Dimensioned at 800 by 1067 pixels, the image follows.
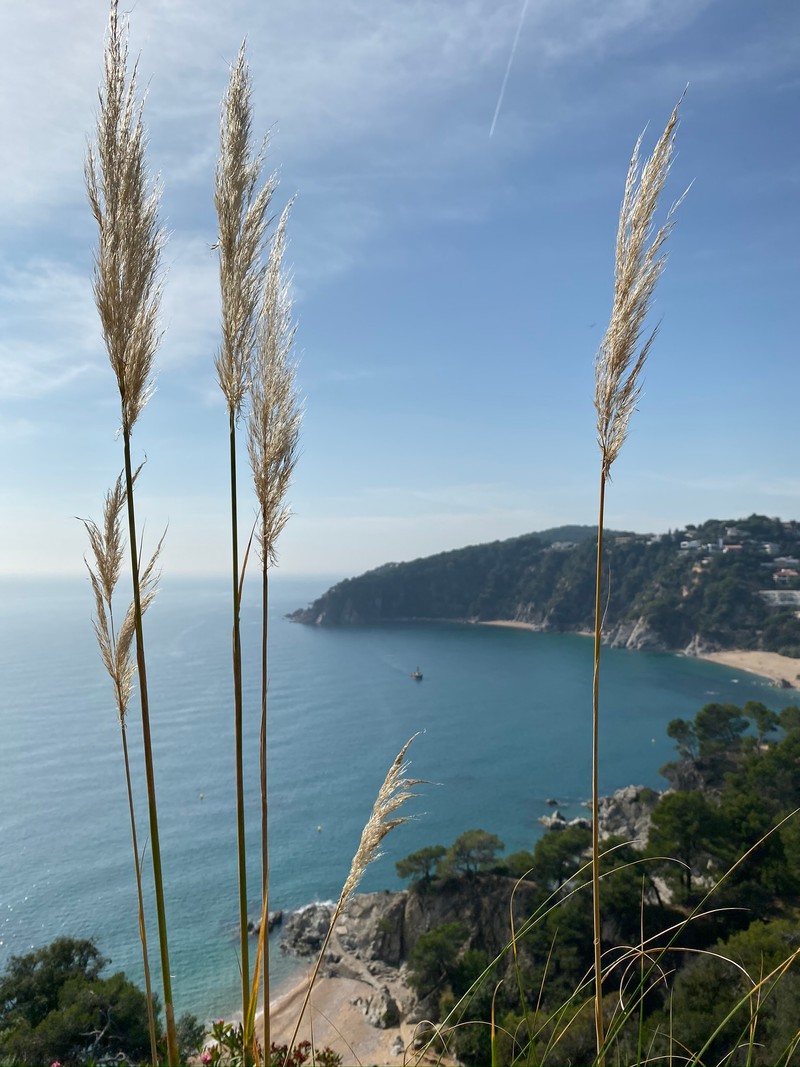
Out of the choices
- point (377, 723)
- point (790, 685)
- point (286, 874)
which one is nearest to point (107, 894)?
point (286, 874)

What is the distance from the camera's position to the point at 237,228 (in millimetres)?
1146

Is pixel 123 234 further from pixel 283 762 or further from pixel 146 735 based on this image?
pixel 283 762

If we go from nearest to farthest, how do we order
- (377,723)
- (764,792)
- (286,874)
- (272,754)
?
(764,792)
(286,874)
(272,754)
(377,723)

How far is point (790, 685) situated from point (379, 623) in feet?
116

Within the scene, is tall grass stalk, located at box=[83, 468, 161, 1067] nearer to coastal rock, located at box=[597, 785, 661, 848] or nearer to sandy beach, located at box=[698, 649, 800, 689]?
coastal rock, located at box=[597, 785, 661, 848]

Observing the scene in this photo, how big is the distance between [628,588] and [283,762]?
37.3m

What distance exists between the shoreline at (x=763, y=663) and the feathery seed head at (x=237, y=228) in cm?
4566

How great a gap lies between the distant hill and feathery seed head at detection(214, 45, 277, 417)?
50249 mm

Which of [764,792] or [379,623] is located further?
[379,623]

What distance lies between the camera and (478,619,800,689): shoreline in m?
41.6

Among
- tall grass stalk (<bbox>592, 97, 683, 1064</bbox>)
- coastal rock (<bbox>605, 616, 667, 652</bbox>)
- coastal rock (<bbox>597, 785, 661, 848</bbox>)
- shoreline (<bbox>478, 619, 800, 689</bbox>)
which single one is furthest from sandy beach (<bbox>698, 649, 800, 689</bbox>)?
tall grass stalk (<bbox>592, 97, 683, 1064</bbox>)

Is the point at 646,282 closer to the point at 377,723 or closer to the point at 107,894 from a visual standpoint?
the point at 107,894

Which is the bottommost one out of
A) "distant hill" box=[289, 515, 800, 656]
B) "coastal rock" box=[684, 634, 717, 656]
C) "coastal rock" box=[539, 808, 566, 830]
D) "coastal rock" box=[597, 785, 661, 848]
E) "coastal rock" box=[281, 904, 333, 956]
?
"coastal rock" box=[281, 904, 333, 956]

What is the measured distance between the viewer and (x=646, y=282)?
1156mm
